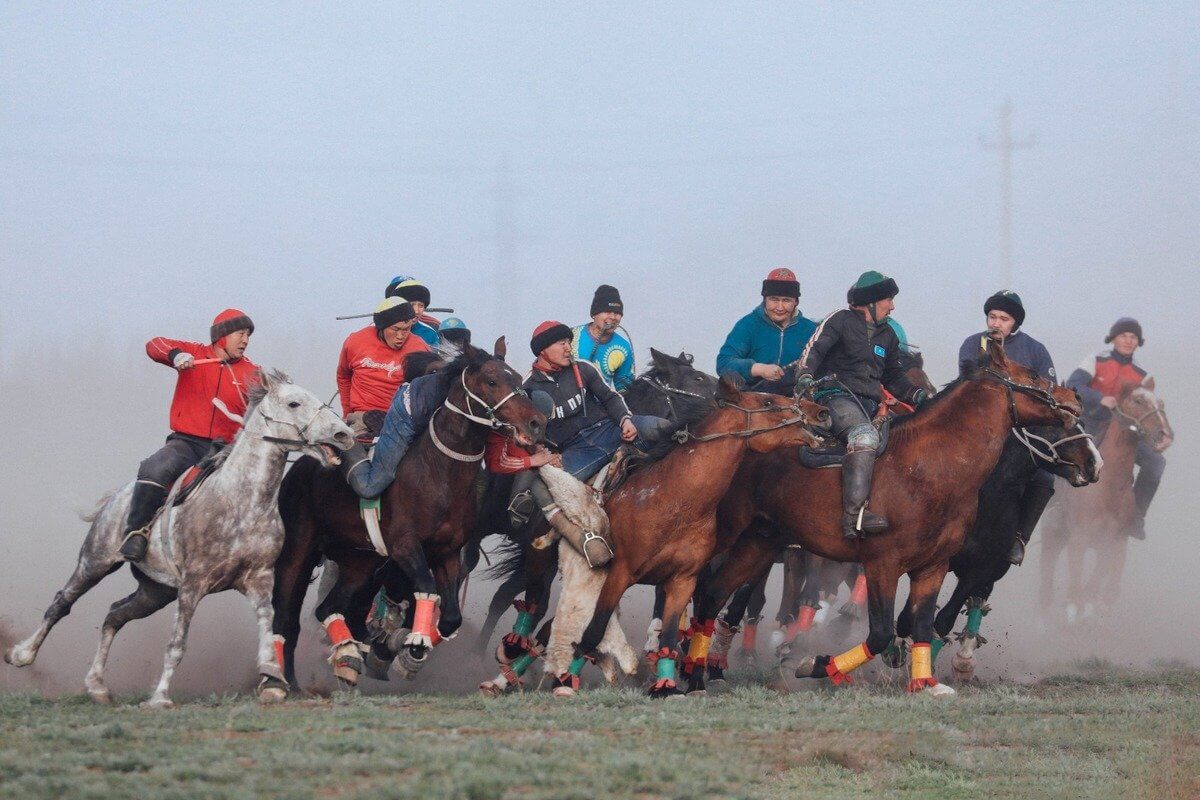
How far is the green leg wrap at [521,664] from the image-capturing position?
13094mm

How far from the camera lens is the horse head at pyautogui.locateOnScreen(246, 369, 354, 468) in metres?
11.9

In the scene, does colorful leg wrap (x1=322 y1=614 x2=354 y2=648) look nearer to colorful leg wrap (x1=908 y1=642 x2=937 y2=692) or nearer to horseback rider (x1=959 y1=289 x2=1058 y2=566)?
colorful leg wrap (x1=908 y1=642 x2=937 y2=692)

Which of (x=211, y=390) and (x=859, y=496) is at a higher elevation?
(x=211, y=390)

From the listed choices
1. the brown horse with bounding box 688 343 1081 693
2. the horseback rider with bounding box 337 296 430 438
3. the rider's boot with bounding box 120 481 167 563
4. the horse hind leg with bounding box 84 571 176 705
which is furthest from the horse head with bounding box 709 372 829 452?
the horse hind leg with bounding box 84 571 176 705

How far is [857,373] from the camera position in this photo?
13172 mm

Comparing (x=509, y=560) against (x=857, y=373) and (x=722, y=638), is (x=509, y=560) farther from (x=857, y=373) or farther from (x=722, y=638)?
(x=857, y=373)

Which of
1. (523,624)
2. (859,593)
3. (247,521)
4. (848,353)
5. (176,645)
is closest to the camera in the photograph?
(176,645)

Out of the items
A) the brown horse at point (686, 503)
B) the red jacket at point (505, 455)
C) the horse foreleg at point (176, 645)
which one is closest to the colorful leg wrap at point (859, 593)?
the brown horse at point (686, 503)

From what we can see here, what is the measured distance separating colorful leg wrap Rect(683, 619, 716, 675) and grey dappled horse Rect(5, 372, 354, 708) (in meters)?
3.13

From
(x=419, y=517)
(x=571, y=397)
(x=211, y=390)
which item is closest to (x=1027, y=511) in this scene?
(x=571, y=397)

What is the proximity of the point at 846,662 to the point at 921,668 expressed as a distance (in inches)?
21.6

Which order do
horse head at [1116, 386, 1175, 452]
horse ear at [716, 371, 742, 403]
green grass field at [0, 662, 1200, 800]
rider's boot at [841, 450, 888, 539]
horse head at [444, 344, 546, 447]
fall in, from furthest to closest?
horse head at [1116, 386, 1175, 452], horse ear at [716, 371, 742, 403], rider's boot at [841, 450, 888, 539], horse head at [444, 344, 546, 447], green grass field at [0, 662, 1200, 800]

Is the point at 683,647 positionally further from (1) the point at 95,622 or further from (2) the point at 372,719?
(1) the point at 95,622

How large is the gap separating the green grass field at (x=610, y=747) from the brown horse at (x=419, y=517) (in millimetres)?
1115
